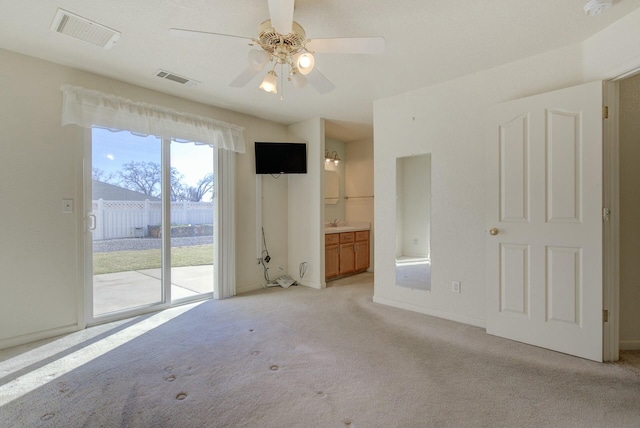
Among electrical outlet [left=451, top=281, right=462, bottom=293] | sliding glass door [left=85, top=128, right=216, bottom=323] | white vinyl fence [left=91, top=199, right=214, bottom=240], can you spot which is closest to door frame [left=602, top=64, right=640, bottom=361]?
electrical outlet [left=451, top=281, right=462, bottom=293]

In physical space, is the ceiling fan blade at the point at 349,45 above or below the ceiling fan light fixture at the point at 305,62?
above

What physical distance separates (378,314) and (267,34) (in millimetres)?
2756

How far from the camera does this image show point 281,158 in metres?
4.24

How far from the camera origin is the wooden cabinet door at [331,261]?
4491mm

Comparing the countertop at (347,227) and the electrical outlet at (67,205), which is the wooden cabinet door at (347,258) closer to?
the countertop at (347,227)

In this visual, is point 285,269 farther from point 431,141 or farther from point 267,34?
point 267,34

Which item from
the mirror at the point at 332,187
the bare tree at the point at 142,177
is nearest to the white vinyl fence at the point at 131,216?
the bare tree at the point at 142,177

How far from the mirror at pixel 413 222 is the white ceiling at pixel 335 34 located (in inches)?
34.8

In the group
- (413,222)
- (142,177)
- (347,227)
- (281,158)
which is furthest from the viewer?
(347,227)

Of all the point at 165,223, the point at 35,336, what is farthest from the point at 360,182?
the point at 35,336

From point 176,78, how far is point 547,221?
3596 mm

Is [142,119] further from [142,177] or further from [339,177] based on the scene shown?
[339,177]

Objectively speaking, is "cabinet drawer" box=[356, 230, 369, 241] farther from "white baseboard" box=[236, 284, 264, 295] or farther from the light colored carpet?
the light colored carpet

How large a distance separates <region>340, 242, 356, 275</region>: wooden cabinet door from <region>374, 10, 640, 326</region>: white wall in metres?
1.36
